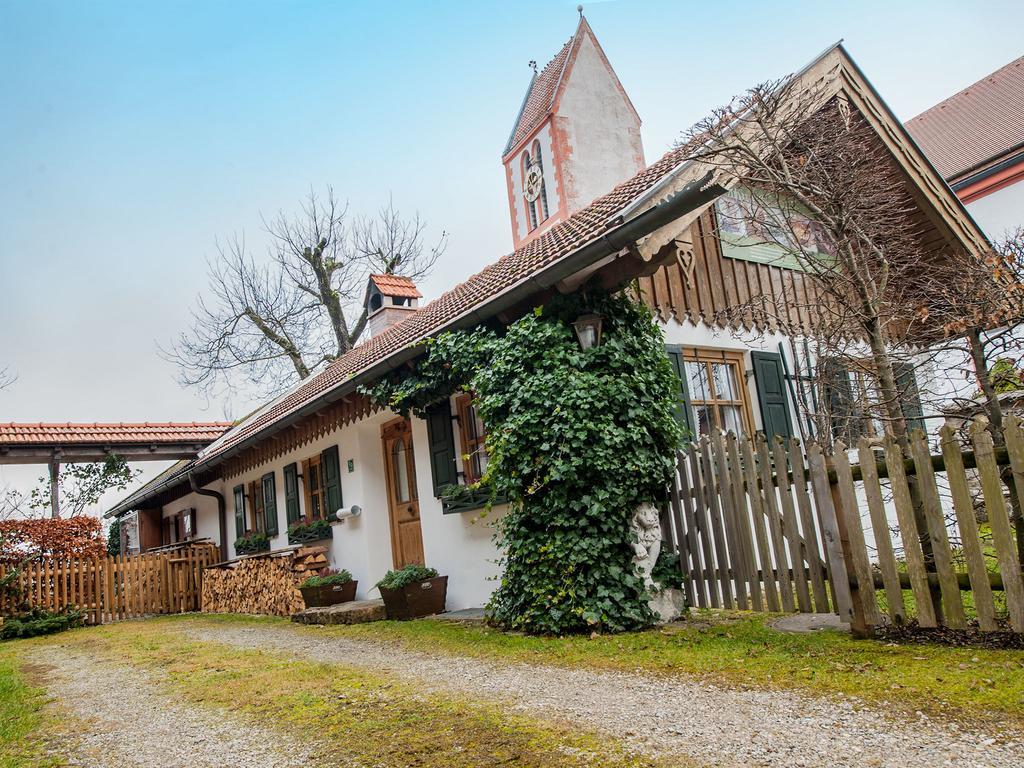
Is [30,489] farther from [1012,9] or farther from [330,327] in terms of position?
[1012,9]

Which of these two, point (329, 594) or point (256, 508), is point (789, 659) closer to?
point (329, 594)

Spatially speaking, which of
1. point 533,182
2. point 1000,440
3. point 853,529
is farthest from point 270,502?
point 533,182

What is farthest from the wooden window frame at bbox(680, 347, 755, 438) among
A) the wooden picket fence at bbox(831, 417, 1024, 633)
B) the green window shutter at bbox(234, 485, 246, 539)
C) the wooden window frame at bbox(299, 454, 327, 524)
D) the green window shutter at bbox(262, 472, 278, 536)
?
the green window shutter at bbox(234, 485, 246, 539)

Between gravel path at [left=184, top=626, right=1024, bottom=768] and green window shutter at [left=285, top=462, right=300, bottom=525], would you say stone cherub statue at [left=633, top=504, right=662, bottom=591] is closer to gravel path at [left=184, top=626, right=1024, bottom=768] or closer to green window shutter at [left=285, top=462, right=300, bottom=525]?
gravel path at [left=184, top=626, right=1024, bottom=768]

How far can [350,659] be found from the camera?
598 centimetres

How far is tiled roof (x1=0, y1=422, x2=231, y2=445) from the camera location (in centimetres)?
1644

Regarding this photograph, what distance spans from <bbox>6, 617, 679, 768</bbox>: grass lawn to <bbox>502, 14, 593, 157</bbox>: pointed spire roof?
2021 centimetres

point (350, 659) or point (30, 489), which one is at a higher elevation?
point (30, 489)

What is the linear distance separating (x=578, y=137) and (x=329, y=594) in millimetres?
16915

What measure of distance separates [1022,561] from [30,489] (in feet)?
58.2

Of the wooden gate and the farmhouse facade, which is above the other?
the farmhouse facade

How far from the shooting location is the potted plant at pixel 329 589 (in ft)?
31.8

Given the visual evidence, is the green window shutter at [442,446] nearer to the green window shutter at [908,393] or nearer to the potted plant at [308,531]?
the potted plant at [308,531]

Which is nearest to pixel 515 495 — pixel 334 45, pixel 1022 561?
pixel 1022 561
